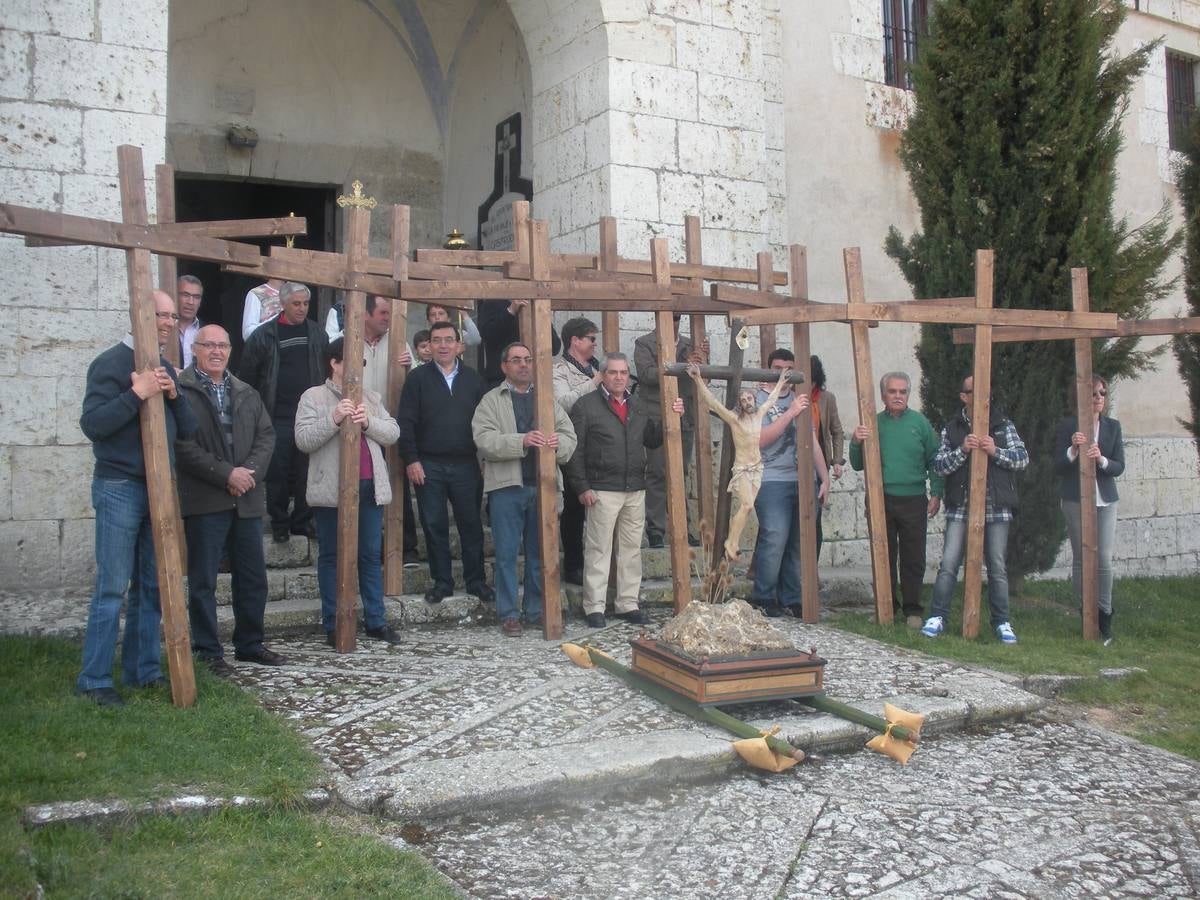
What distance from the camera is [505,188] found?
10.5 meters

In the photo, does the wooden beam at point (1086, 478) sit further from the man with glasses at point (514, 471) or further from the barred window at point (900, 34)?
the barred window at point (900, 34)

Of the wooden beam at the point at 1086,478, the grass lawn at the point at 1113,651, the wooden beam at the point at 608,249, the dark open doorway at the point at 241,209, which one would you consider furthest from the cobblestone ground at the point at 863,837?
the dark open doorway at the point at 241,209

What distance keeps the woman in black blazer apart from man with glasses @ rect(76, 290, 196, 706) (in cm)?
541

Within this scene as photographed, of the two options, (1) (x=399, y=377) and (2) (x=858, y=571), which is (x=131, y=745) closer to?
(1) (x=399, y=377)

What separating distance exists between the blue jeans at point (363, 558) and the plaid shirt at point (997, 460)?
3548 millimetres

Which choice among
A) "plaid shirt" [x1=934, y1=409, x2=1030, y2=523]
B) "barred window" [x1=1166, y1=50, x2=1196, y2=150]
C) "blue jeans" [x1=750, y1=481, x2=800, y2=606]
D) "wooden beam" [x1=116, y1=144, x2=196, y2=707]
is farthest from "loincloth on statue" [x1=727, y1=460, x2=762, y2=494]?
"barred window" [x1=1166, y1=50, x2=1196, y2=150]

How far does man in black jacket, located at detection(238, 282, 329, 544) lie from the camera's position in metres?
7.03

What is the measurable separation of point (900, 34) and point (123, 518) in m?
8.85

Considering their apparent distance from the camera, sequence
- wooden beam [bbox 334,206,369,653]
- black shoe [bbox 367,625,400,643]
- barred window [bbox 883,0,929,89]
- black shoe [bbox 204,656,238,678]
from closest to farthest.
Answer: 1. black shoe [bbox 204,656,238,678]
2. wooden beam [bbox 334,206,369,653]
3. black shoe [bbox 367,625,400,643]
4. barred window [bbox 883,0,929,89]

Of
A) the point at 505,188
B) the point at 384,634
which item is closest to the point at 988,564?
the point at 384,634

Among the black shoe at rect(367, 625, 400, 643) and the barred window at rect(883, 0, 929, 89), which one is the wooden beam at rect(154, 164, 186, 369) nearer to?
the black shoe at rect(367, 625, 400, 643)

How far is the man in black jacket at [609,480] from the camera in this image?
7008 mm

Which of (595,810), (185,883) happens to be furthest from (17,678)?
(595,810)

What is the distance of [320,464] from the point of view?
6176 millimetres
